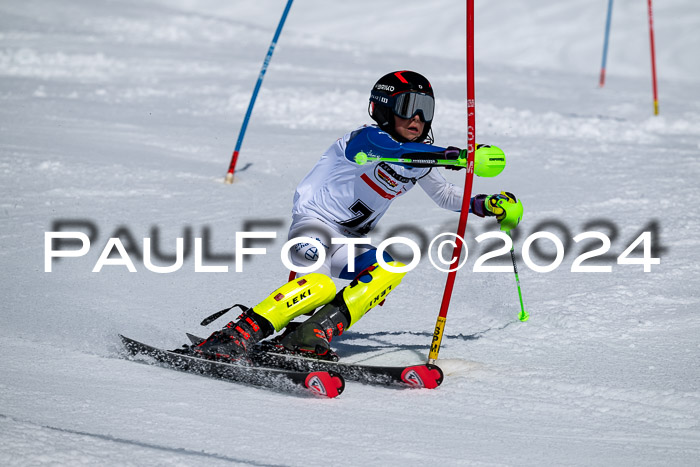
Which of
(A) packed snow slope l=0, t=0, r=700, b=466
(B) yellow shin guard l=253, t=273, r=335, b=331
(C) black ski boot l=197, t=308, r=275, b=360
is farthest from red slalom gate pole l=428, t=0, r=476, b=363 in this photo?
(C) black ski boot l=197, t=308, r=275, b=360

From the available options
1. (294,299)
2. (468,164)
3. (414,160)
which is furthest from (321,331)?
(468,164)

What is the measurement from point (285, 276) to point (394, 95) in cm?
235

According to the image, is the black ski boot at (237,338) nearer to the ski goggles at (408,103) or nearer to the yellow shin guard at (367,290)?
the yellow shin guard at (367,290)

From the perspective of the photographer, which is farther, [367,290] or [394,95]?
[367,290]

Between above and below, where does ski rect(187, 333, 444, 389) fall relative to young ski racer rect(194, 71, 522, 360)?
below

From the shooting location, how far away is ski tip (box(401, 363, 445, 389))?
3.91 m

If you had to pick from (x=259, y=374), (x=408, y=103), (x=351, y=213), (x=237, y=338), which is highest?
(x=408, y=103)

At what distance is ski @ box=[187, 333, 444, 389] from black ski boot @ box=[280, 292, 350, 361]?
6 cm

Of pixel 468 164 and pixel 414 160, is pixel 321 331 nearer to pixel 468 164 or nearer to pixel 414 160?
pixel 414 160

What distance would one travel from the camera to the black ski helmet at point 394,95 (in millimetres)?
4141

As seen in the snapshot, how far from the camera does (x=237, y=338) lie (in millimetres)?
4043
